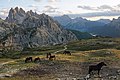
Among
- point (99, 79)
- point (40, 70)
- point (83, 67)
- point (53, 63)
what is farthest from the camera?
point (53, 63)

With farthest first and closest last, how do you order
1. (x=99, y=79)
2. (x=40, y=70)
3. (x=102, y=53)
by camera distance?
(x=102, y=53)
(x=40, y=70)
(x=99, y=79)

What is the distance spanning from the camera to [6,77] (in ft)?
A: 180

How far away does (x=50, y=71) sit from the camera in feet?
204

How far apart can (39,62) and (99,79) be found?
3054 cm

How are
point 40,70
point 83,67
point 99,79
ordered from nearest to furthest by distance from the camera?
point 99,79 → point 40,70 → point 83,67

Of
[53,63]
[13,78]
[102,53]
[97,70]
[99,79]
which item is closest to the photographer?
[99,79]

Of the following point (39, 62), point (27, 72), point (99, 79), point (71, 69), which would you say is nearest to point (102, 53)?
point (39, 62)

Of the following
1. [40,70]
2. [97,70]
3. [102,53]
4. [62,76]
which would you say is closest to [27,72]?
[40,70]

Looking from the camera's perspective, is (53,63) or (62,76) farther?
(53,63)

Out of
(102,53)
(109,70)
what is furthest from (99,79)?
(102,53)

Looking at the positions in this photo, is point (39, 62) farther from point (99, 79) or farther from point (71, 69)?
point (99, 79)

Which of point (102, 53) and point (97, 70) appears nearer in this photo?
point (97, 70)

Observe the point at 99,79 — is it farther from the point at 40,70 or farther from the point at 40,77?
the point at 40,70

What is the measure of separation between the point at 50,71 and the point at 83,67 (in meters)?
9.81
